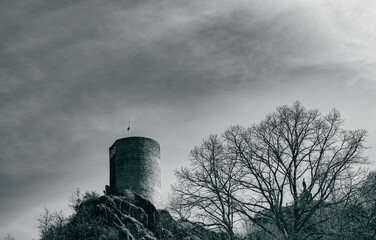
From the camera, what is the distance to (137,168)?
33469 mm

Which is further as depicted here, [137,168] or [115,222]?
[137,168]

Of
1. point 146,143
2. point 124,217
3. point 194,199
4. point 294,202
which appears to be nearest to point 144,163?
point 146,143

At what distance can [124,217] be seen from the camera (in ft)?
96.0

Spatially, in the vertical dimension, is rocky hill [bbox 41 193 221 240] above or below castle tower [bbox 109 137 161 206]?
below

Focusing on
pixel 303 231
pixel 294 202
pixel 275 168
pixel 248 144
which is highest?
pixel 248 144

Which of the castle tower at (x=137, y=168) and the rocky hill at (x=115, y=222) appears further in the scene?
the castle tower at (x=137, y=168)

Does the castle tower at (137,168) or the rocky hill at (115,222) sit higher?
the castle tower at (137,168)

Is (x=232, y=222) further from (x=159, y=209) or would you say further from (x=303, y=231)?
(x=159, y=209)

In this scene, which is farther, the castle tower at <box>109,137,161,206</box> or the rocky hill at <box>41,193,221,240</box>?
the castle tower at <box>109,137,161,206</box>

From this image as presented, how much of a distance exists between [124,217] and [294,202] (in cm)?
1687

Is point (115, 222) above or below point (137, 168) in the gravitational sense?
below

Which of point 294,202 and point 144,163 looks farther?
point 144,163

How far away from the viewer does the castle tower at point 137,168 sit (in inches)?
1302

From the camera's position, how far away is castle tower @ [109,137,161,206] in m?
33.1
